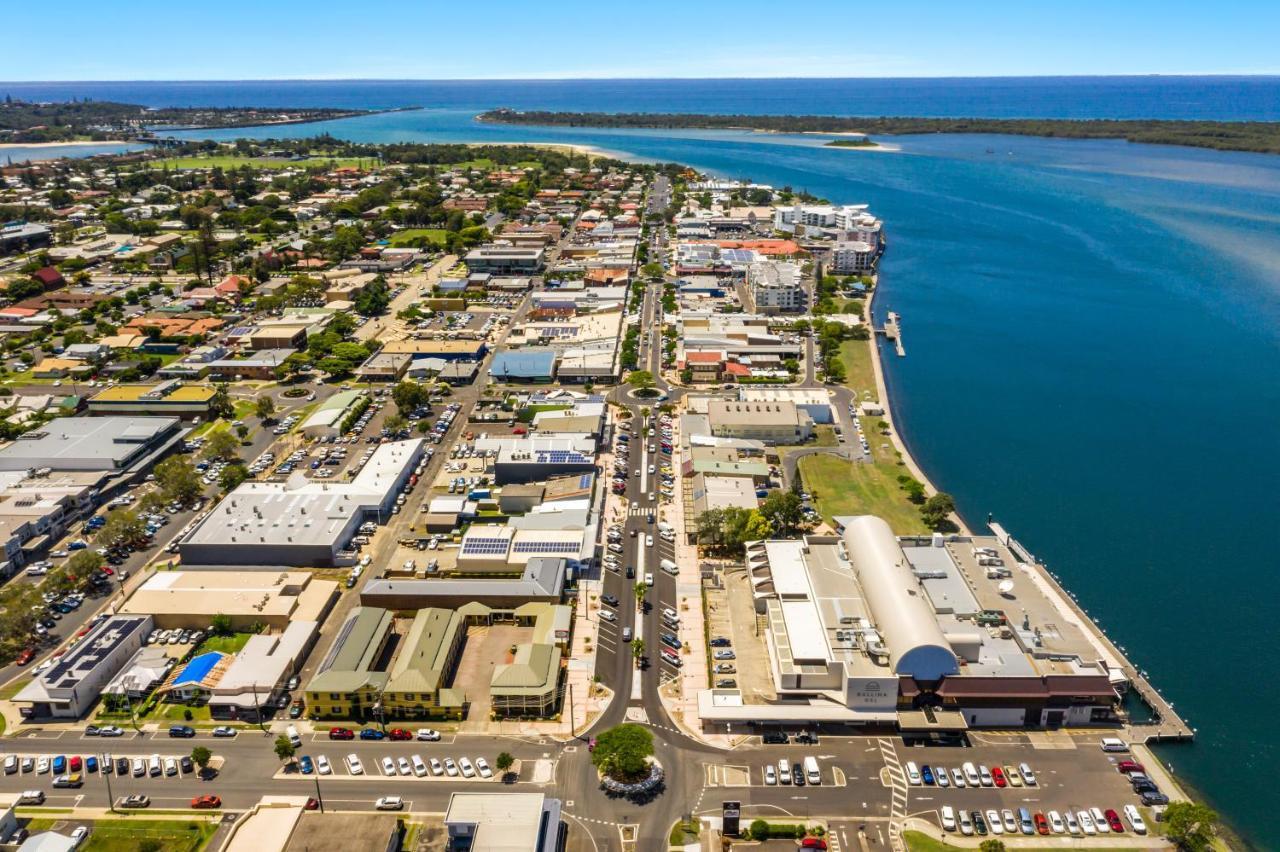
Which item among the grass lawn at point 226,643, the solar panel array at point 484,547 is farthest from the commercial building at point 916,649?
the grass lawn at point 226,643

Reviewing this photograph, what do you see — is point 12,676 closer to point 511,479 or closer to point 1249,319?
point 511,479

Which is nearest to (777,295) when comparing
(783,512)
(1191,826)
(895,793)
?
(783,512)

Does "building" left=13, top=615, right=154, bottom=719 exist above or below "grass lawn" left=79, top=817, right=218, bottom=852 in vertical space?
above

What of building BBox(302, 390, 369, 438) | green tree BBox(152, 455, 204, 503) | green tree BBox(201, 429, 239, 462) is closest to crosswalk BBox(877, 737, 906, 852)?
green tree BBox(152, 455, 204, 503)

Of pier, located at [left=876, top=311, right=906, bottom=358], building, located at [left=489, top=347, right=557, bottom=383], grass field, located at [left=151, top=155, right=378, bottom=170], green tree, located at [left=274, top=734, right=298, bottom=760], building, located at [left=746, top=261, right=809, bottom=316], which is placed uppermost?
grass field, located at [left=151, top=155, right=378, bottom=170]

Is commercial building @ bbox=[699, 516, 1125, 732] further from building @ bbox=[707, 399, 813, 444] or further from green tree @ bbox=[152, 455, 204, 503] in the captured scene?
green tree @ bbox=[152, 455, 204, 503]

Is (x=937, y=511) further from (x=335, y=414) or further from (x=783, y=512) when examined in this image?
(x=335, y=414)
